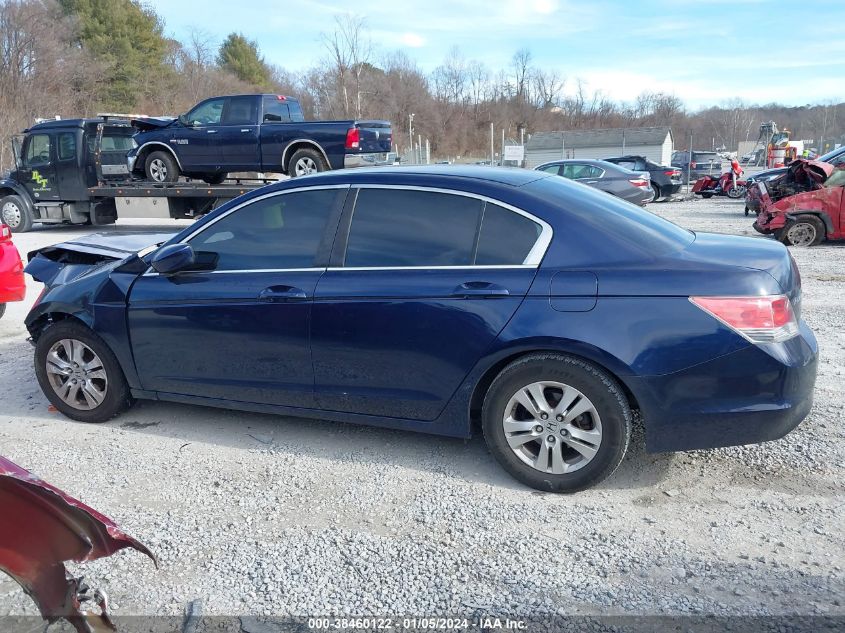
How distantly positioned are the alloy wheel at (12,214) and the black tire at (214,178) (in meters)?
5.61

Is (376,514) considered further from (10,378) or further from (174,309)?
(10,378)

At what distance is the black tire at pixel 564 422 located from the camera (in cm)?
335

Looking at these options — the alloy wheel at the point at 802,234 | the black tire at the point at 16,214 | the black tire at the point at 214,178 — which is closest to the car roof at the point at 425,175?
the alloy wheel at the point at 802,234

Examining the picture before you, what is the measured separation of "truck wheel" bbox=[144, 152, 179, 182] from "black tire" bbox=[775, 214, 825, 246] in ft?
37.5

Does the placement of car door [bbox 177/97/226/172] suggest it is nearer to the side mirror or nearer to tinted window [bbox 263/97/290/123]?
tinted window [bbox 263/97/290/123]

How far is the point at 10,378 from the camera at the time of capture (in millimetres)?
5664

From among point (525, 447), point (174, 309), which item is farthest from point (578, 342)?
point (174, 309)

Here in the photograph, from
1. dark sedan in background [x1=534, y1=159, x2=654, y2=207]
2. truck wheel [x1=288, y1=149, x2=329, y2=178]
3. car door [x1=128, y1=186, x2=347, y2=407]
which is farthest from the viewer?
dark sedan in background [x1=534, y1=159, x2=654, y2=207]

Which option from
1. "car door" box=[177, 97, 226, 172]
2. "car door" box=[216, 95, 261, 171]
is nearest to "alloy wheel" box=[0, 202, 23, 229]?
"car door" box=[177, 97, 226, 172]

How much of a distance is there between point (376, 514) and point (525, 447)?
2.80ft

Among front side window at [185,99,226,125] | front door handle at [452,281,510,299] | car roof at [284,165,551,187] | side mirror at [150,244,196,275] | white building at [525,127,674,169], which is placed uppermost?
white building at [525,127,674,169]

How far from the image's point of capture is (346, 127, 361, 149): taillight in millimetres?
11617

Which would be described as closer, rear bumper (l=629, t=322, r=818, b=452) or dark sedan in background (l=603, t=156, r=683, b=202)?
rear bumper (l=629, t=322, r=818, b=452)

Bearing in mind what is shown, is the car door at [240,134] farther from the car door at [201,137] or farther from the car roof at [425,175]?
the car roof at [425,175]
